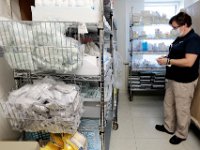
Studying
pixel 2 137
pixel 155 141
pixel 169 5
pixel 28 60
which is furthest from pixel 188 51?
pixel 169 5

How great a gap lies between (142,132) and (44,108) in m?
1.55

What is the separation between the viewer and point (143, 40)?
11.1 feet

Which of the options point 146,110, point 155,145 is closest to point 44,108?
point 155,145

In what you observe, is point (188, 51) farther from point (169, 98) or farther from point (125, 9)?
point (125, 9)

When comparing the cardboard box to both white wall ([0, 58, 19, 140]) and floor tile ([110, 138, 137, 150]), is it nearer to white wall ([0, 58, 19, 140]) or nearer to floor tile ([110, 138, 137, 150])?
white wall ([0, 58, 19, 140])

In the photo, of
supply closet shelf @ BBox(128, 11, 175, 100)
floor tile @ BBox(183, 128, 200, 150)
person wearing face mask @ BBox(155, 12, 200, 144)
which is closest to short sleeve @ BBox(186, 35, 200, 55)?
person wearing face mask @ BBox(155, 12, 200, 144)

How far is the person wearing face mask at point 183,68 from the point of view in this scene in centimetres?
191

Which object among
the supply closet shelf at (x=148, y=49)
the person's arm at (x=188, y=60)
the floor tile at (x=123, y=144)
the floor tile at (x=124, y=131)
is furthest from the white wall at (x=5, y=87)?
the supply closet shelf at (x=148, y=49)

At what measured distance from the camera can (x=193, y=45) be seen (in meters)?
1.89

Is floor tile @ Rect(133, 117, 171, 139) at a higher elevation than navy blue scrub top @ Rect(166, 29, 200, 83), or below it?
below

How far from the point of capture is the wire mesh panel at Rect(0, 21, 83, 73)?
116 cm

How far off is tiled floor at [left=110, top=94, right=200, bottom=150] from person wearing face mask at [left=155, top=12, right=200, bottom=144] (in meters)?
0.11

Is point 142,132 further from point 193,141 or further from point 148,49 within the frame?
point 148,49

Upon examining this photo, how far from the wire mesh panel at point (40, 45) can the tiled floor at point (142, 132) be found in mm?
1234
